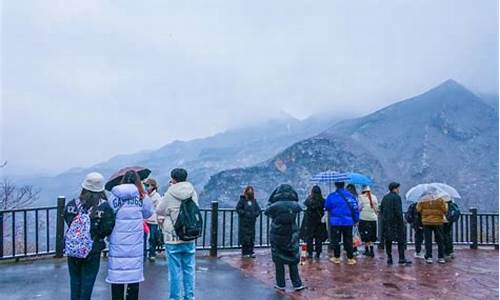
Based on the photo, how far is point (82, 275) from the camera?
16.9 ft

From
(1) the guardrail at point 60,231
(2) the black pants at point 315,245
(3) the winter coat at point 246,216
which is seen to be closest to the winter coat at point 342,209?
(2) the black pants at point 315,245

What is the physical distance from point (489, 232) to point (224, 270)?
9.58 meters

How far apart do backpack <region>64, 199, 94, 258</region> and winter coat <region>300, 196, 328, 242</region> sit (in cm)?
589

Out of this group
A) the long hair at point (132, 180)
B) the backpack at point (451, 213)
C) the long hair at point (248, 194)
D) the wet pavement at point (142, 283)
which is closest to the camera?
the long hair at point (132, 180)

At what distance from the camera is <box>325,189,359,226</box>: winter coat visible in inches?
371

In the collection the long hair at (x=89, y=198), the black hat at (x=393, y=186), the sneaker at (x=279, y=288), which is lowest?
the sneaker at (x=279, y=288)

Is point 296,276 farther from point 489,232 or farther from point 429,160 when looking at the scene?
point 429,160

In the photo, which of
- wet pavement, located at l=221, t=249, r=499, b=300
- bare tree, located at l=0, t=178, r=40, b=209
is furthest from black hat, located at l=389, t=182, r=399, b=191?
bare tree, located at l=0, t=178, r=40, b=209

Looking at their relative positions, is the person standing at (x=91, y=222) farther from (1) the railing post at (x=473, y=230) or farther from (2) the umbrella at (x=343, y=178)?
(1) the railing post at (x=473, y=230)

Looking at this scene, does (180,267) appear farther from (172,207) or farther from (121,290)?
(121,290)

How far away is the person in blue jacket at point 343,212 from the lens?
9.42 meters

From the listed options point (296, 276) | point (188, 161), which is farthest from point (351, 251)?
point (188, 161)

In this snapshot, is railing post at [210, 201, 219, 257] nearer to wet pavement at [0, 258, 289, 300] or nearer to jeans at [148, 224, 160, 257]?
wet pavement at [0, 258, 289, 300]

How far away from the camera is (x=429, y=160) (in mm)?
51750
